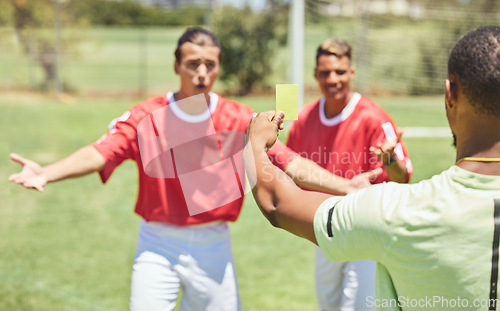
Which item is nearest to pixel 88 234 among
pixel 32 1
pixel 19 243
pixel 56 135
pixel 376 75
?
pixel 19 243

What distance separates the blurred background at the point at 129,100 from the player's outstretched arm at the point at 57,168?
209cm

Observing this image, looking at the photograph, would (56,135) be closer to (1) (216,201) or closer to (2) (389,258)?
(1) (216,201)

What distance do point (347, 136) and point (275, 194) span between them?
2079mm

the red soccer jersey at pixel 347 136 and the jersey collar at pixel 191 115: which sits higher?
the jersey collar at pixel 191 115

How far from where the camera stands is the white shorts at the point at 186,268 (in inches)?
124

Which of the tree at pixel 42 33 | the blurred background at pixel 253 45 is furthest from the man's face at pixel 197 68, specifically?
the tree at pixel 42 33

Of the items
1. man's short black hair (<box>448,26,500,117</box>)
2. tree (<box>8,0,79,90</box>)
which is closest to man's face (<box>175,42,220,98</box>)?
man's short black hair (<box>448,26,500,117</box>)

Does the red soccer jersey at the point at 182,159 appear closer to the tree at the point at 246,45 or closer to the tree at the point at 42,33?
the tree at the point at 246,45

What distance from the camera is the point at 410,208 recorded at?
154cm

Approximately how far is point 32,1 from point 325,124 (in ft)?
68.9

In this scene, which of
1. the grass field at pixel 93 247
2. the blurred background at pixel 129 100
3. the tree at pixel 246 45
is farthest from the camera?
the tree at pixel 246 45

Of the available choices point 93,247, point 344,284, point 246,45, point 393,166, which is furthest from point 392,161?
point 246,45

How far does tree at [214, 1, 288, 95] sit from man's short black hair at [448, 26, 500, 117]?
1905cm

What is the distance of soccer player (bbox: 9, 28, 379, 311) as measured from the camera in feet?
10.4
